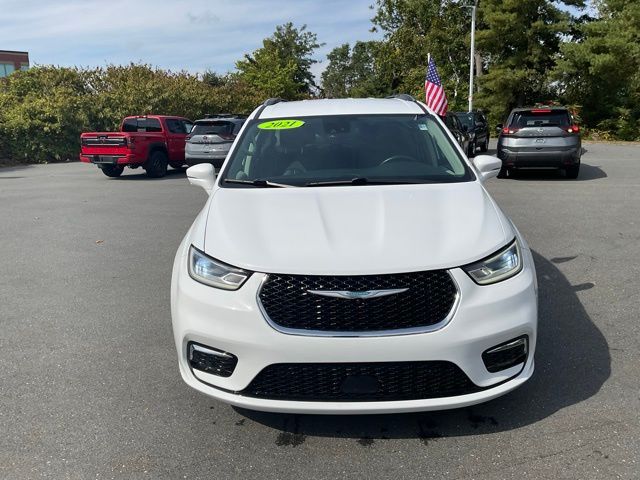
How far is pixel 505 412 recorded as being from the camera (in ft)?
10.7

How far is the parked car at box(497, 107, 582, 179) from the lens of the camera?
Result: 13.4 meters

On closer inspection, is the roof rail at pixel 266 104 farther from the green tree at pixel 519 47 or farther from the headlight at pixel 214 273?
the green tree at pixel 519 47

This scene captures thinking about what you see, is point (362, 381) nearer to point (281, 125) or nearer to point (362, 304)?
point (362, 304)

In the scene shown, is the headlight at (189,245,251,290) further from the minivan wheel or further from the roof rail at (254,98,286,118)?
the minivan wheel

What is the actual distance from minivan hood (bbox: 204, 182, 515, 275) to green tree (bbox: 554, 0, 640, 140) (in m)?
31.0

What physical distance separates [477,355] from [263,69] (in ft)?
168

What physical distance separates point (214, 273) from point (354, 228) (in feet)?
2.53

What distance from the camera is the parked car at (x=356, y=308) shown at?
276 centimetres

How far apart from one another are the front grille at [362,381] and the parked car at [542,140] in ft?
38.8

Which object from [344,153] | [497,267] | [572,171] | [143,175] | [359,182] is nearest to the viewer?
[497,267]

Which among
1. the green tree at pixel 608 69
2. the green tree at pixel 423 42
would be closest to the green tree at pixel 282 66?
the green tree at pixel 423 42

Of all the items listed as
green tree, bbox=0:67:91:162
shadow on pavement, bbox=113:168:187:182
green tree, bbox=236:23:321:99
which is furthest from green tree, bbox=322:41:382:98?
shadow on pavement, bbox=113:168:187:182

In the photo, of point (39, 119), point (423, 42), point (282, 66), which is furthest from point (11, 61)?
point (39, 119)

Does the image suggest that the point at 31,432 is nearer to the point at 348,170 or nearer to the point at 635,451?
the point at 348,170
